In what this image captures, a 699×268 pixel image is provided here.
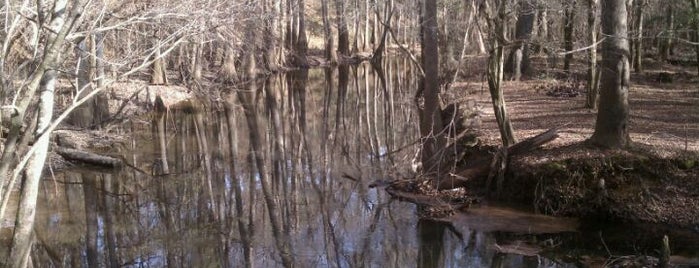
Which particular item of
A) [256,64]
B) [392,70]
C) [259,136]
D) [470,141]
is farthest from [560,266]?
[392,70]

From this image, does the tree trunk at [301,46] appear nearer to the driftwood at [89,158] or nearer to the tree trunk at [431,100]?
the driftwood at [89,158]

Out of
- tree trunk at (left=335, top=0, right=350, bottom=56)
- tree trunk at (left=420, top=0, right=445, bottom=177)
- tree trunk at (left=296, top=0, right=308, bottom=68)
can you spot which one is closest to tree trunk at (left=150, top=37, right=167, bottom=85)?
tree trunk at (left=296, top=0, right=308, bottom=68)

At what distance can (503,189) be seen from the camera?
11.7 meters

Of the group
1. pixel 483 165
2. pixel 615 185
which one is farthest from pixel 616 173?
pixel 483 165

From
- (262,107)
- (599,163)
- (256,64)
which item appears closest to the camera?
(599,163)

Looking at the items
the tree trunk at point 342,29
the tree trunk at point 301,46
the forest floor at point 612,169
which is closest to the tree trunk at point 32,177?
the forest floor at point 612,169

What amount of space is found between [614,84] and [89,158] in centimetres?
1074

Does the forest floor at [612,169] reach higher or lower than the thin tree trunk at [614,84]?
lower

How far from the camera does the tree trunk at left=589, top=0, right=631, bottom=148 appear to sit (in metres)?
10.6

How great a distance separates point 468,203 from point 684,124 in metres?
4.59

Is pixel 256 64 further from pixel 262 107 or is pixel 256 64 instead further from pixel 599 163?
pixel 599 163

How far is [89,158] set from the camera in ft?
48.4

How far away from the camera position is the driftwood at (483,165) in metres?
11.6

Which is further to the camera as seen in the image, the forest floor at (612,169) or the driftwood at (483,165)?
the driftwood at (483,165)
